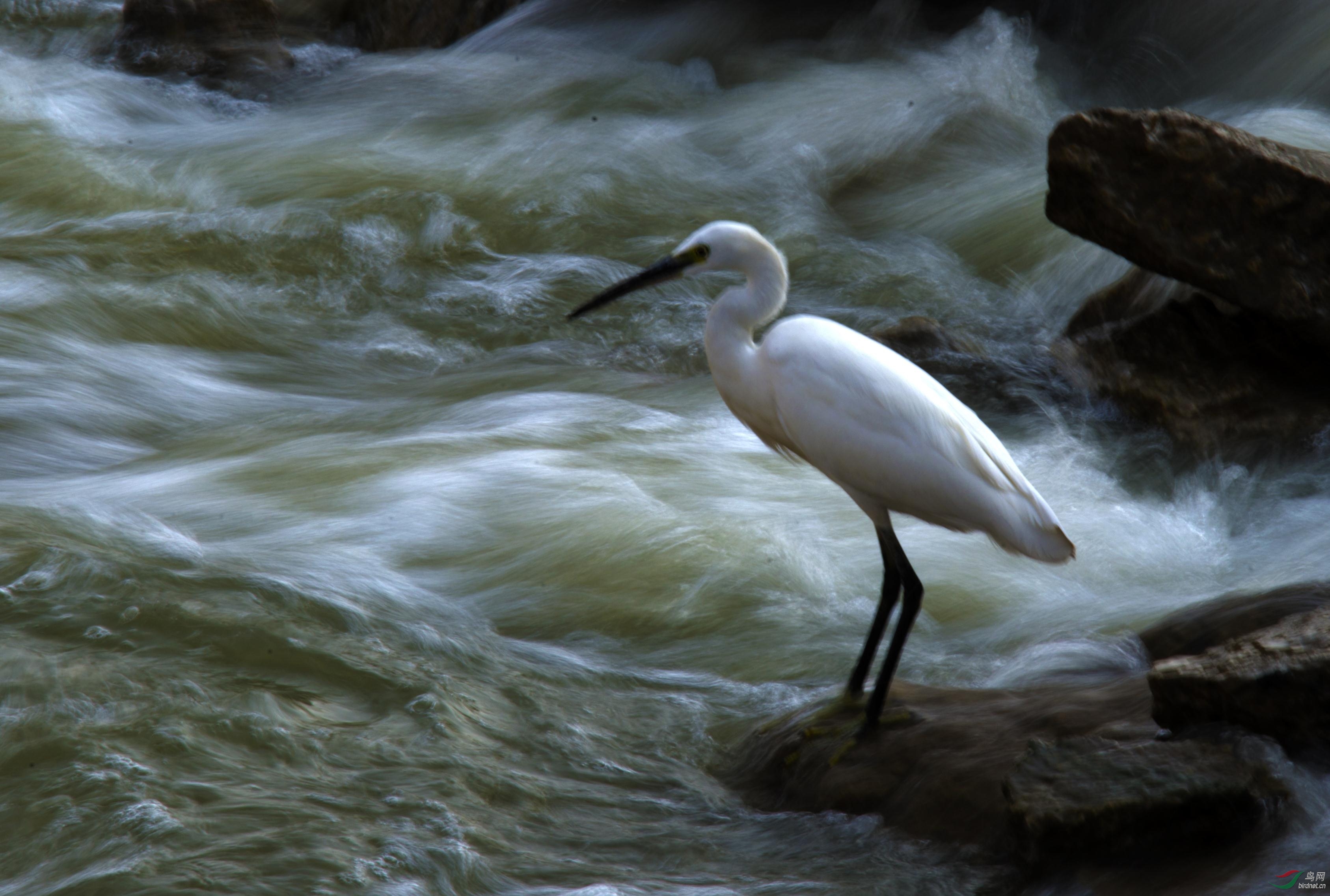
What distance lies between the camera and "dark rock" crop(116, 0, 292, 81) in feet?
27.6

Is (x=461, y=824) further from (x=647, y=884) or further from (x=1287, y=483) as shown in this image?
(x=1287, y=483)

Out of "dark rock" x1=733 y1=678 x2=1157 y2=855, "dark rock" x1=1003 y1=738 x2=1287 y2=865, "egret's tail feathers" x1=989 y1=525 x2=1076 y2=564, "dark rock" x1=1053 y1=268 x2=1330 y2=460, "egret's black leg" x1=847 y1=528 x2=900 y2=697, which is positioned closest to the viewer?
"dark rock" x1=1003 y1=738 x2=1287 y2=865

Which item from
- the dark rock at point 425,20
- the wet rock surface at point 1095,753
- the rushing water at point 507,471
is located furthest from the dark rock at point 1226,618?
the dark rock at point 425,20

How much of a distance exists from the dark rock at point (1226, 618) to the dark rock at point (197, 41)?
7.24 meters

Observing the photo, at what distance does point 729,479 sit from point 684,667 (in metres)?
1.20

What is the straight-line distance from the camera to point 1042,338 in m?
5.33

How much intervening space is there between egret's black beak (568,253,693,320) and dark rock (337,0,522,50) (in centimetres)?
638

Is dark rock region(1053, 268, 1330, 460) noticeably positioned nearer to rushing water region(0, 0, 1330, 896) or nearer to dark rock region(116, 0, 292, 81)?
rushing water region(0, 0, 1330, 896)

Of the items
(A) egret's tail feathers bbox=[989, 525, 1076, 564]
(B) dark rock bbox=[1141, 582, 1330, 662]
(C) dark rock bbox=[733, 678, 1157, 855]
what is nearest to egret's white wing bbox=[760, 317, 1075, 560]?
(A) egret's tail feathers bbox=[989, 525, 1076, 564]

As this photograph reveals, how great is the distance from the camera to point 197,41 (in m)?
8.53

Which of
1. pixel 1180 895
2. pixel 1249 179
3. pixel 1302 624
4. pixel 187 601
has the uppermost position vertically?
pixel 1249 179

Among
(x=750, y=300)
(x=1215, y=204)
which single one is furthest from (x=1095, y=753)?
(x=1215, y=204)

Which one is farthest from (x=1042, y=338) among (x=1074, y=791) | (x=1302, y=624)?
(x=1074, y=791)

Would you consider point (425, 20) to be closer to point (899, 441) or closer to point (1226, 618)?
point (899, 441)
